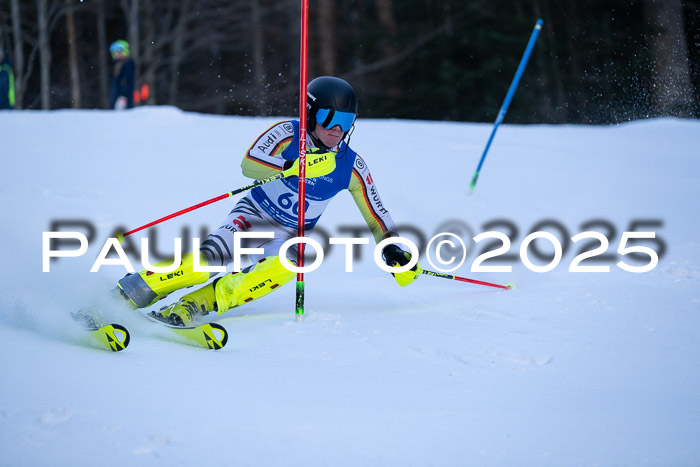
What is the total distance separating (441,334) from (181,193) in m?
4.01

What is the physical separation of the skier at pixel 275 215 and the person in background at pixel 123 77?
22.7 ft

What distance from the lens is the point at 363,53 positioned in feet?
62.0

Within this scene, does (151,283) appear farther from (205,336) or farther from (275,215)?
(275,215)

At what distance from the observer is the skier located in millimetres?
3357

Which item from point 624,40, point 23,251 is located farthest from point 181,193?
point 624,40

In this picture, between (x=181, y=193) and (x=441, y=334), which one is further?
(x=181, y=193)

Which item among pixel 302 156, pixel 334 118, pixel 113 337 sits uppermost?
pixel 334 118

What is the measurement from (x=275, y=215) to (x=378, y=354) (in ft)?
3.75

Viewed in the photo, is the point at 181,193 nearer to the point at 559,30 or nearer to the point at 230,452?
the point at 230,452

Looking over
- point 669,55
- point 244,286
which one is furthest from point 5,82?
point 669,55

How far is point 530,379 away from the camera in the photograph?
279cm

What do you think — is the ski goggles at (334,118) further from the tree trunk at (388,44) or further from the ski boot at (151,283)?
the tree trunk at (388,44)

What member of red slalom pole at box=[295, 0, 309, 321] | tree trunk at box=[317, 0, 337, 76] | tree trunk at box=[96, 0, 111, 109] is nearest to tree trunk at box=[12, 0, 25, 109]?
tree trunk at box=[96, 0, 111, 109]

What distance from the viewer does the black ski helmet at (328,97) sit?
352 cm
